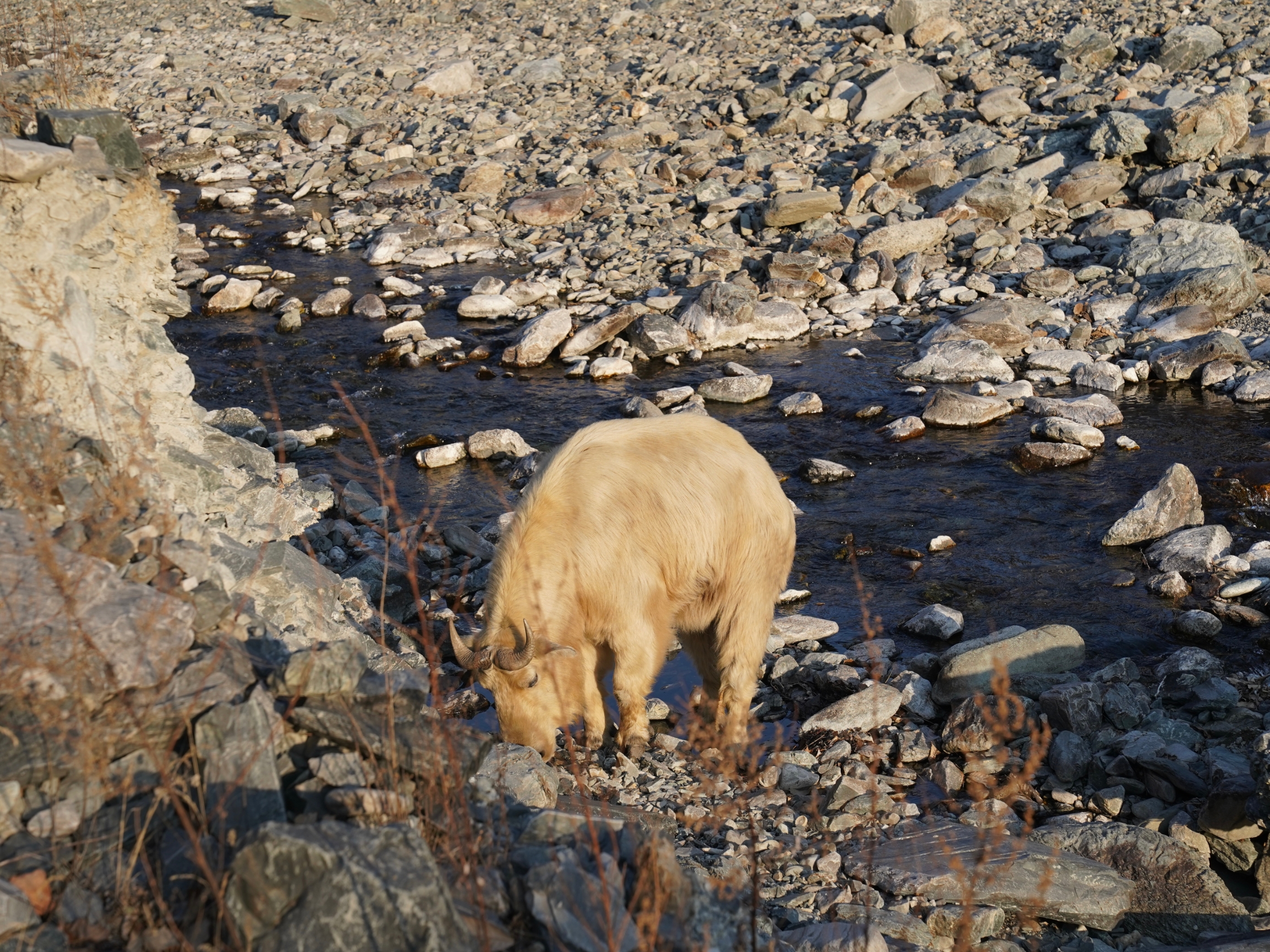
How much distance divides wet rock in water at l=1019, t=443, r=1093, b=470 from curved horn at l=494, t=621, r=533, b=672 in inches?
266

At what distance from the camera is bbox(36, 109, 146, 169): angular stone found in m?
6.54

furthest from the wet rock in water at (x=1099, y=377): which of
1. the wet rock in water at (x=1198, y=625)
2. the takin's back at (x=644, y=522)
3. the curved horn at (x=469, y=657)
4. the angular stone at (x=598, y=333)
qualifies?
the curved horn at (x=469, y=657)

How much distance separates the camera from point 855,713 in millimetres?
6910

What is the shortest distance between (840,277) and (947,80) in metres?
7.71

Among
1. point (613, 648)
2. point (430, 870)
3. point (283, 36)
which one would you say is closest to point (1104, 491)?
point (613, 648)

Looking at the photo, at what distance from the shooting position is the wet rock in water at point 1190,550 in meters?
8.71

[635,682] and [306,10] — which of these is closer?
[635,682]

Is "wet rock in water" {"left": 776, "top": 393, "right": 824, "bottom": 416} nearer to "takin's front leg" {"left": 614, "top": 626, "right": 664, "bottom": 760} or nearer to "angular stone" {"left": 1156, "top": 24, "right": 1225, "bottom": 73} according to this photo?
"takin's front leg" {"left": 614, "top": 626, "right": 664, "bottom": 760}

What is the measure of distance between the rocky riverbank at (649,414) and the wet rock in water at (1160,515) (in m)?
0.04

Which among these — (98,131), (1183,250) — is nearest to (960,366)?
(1183,250)

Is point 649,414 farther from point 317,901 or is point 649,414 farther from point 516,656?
point 317,901

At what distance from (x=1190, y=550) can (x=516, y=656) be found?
236 inches

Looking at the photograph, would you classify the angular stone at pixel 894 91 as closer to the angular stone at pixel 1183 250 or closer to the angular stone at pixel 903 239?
the angular stone at pixel 903 239

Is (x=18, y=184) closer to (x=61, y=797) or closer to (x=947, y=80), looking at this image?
(x=61, y=797)
